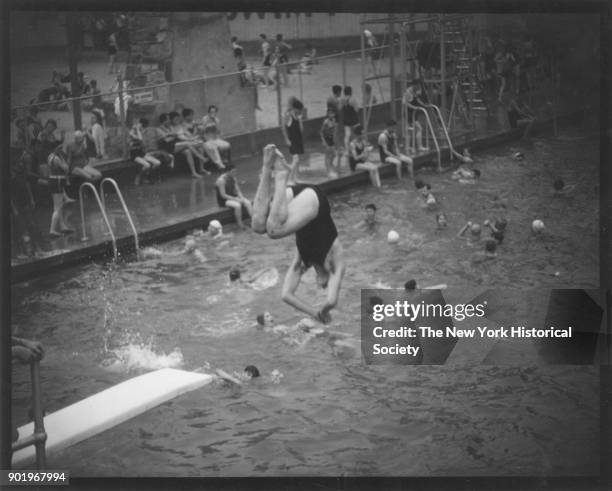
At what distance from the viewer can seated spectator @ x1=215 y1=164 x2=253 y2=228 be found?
15.0 meters

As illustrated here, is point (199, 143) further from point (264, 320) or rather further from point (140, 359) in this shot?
point (140, 359)

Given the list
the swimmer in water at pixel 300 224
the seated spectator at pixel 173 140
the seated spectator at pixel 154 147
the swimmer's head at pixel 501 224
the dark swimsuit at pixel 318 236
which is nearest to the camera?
the swimmer in water at pixel 300 224

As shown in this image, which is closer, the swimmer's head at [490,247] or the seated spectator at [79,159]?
the swimmer's head at [490,247]

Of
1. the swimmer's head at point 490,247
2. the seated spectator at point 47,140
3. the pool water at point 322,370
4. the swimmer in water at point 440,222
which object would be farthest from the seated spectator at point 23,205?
the swimmer's head at point 490,247

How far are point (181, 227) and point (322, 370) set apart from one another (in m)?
4.88

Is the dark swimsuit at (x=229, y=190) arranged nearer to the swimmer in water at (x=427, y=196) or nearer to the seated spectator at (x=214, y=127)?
the seated spectator at (x=214, y=127)

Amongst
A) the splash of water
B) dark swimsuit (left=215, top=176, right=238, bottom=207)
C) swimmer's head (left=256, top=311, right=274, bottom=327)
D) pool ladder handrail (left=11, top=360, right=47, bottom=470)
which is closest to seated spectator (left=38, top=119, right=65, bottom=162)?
dark swimsuit (left=215, top=176, right=238, bottom=207)

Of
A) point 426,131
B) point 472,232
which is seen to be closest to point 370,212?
point 472,232

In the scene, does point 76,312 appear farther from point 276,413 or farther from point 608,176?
point 608,176

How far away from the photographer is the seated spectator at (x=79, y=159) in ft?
47.0

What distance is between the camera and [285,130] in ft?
52.5

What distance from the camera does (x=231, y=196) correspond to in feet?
49.6

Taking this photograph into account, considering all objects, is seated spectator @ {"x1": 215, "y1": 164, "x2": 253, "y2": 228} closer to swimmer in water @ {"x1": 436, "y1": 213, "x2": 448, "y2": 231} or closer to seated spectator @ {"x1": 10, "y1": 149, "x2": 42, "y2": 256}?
swimmer in water @ {"x1": 436, "y1": 213, "x2": 448, "y2": 231}

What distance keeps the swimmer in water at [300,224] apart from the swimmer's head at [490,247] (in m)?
2.89
